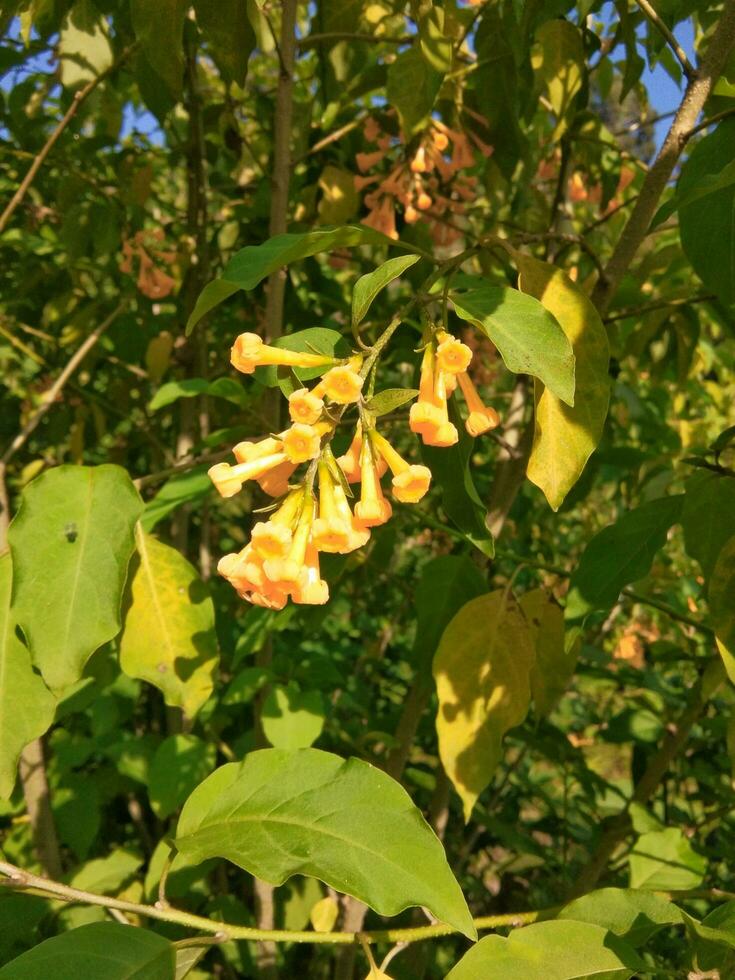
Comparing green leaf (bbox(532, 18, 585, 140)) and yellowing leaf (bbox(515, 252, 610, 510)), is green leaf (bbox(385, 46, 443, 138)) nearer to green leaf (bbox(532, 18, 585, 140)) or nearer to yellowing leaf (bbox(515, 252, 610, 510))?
green leaf (bbox(532, 18, 585, 140))

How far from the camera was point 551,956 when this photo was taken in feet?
2.56

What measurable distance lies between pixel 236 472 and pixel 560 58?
96 centimetres

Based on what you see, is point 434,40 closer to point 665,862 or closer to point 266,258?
point 266,258

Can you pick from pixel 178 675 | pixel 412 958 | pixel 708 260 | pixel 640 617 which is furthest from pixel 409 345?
pixel 640 617

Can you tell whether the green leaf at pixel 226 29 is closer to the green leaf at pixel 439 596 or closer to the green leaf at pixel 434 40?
the green leaf at pixel 434 40

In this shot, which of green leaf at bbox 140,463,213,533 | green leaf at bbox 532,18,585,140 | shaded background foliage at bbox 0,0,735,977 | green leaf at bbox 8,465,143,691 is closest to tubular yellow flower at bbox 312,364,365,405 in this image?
shaded background foliage at bbox 0,0,735,977

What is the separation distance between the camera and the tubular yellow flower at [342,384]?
0.78 meters

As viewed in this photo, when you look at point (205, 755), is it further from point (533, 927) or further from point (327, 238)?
point (327, 238)

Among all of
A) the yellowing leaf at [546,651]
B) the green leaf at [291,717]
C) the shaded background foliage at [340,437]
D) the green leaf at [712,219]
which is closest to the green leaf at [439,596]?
the shaded background foliage at [340,437]

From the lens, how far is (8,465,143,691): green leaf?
0.90 metres

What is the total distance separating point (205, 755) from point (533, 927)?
34.9 inches

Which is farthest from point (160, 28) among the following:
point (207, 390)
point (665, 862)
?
point (665, 862)

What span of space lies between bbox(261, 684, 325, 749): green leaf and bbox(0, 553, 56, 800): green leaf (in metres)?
0.43

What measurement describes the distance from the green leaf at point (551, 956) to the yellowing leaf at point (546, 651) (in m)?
0.59
